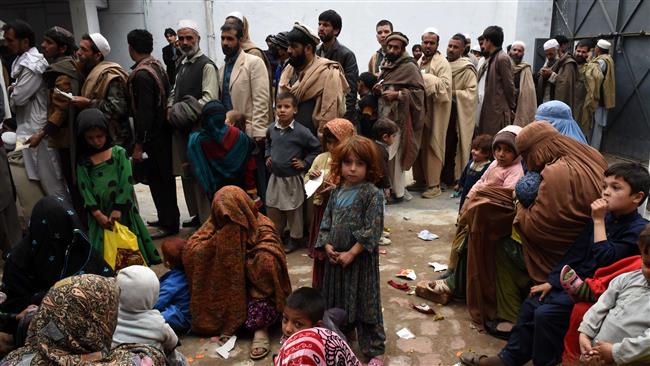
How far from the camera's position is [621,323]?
2361 mm

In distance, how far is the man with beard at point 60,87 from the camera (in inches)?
191

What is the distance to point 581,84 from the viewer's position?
27.1ft

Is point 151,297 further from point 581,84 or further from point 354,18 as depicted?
point 354,18

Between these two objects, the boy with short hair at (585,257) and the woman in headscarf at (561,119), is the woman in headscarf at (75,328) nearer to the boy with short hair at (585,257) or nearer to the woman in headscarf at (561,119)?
the boy with short hair at (585,257)

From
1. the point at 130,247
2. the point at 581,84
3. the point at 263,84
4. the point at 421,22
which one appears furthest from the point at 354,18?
the point at 130,247

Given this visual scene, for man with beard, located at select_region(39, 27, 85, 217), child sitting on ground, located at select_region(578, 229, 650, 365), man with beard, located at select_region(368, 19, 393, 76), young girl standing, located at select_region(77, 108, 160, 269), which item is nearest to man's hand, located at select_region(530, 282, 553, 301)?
child sitting on ground, located at select_region(578, 229, 650, 365)

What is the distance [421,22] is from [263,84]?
7271mm

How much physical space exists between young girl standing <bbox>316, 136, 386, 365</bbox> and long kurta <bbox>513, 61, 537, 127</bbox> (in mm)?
4440

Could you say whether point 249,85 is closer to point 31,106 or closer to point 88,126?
point 88,126

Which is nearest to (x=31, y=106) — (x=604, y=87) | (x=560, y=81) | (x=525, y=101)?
(x=525, y=101)

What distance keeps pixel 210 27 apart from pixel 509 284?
9.47m

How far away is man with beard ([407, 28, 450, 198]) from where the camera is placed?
21.8ft

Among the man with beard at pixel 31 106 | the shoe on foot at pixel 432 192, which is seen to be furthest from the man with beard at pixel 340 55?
the man with beard at pixel 31 106

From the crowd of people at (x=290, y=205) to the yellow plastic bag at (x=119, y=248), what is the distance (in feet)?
0.05
